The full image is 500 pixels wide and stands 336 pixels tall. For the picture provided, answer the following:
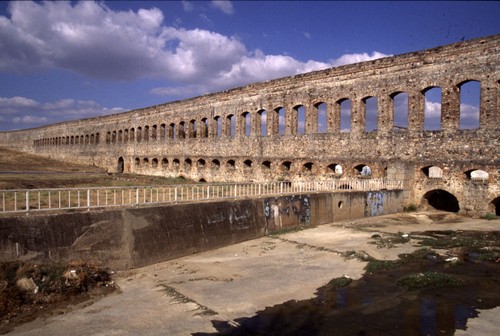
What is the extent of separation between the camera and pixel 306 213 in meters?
13.5

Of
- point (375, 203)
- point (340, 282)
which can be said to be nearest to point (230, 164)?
point (375, 203)

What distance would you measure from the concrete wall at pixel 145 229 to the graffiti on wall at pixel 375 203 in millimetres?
3383

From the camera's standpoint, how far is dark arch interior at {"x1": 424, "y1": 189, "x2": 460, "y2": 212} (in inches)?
722

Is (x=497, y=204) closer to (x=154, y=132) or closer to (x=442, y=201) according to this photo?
(x=442, y=201)

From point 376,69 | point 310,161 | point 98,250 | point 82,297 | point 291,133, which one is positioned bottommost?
point 82,297

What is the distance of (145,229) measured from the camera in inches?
359

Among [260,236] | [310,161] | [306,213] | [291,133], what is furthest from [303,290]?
[291,133]

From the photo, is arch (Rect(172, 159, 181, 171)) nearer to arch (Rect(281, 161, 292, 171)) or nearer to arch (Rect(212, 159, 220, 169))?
arch (Rect(212, 159, 220, 169))

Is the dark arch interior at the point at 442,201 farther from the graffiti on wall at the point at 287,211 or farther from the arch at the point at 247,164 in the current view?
the arch at the point at 247,164

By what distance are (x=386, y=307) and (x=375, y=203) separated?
10537 millimetres

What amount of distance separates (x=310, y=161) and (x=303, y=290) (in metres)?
15.6

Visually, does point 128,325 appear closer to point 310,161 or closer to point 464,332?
point 464,332

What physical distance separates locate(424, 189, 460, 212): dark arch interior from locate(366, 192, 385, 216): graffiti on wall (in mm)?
3079

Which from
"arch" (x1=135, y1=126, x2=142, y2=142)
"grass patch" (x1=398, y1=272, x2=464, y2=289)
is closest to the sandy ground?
"grass patch" (x1=398, y1=272, x2=464, y2=289)
